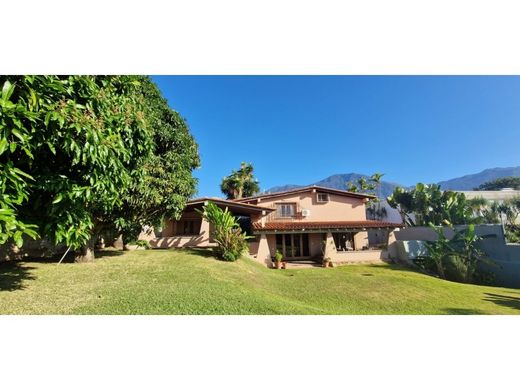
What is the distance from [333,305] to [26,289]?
7851 mm

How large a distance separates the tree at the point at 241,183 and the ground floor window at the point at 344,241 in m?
11.7

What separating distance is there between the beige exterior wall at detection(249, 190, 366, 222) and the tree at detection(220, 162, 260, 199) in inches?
353

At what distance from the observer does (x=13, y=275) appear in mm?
6180

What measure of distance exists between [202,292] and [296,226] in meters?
10.6

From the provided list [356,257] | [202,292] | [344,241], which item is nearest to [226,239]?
[202,292]

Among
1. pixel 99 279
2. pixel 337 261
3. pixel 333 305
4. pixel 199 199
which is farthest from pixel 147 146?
pixel 337 261

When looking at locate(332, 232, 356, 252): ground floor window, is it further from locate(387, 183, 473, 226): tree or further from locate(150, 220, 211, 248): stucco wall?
locate(150, 220, 211, 248): stucco wall

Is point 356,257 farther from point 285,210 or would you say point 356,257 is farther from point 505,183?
point 505,183

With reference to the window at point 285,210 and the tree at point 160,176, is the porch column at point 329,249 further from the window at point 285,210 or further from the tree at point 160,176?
the tree at point 160,176

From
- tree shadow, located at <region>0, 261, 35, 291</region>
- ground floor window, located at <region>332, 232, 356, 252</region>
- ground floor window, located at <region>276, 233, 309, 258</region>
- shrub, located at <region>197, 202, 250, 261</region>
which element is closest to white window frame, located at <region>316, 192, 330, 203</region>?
ground floor window, located at <region>332, 232, 356, 252</region>

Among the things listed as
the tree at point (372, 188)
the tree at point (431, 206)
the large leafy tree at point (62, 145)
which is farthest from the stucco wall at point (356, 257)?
the tree at point (372, 188)

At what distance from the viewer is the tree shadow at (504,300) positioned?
779 cm
